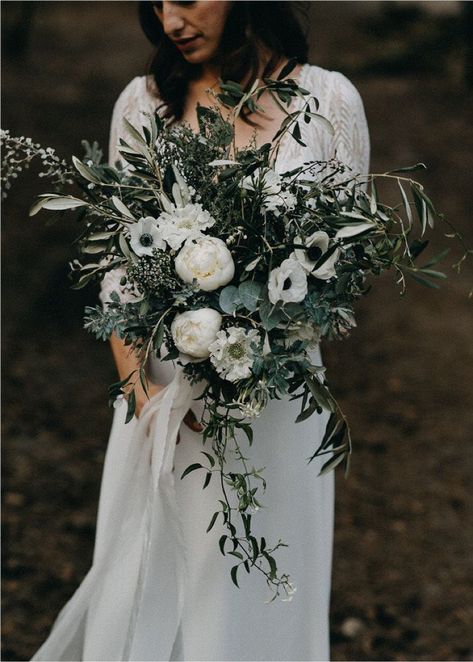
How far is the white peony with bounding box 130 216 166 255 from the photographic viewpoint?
6.40 ft

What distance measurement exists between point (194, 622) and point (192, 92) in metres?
1.47

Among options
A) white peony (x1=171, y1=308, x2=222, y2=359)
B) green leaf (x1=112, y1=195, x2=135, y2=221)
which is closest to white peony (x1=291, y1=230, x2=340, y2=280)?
white peony (x1=171, y1=308, x2=222, y2=359)

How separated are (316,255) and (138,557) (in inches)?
42.6

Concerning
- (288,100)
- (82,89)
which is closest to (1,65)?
(82,89)

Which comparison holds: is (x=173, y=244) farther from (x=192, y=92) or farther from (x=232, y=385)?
(x=192, y=92)

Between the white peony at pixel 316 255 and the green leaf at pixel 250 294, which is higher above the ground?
the white peony at pixel 316 255

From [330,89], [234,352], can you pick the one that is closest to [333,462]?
[234,352]

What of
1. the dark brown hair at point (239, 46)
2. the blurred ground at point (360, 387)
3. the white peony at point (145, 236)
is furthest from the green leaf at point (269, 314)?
the blurred ground at point (360, 387)

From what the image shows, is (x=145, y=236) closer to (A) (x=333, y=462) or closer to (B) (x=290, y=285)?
(B) (x=290, y=285)

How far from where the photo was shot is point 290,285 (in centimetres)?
193

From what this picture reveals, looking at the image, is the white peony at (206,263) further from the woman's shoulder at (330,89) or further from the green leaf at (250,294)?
the woman's shoulder at (330,89)

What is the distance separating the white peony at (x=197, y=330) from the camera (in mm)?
1917

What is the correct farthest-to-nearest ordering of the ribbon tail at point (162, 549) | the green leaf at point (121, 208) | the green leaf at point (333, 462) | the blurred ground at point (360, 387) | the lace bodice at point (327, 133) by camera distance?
the blurred ground at point (360, 387)
the lace bodice at point (327, 133)
the ribbon tail at point (162, 549)
the green leaf at point (333, 462)
the green leaf at point (121, 208)

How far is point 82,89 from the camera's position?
8766 millimetres
